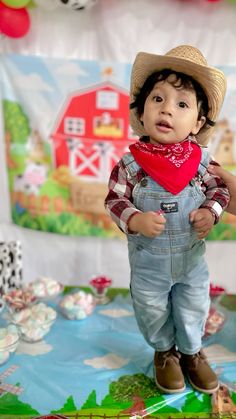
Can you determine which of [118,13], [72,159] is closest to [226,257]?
[72,159]

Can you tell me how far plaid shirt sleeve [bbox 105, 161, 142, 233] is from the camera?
1.27m

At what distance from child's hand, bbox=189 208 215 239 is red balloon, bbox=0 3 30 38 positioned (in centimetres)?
125

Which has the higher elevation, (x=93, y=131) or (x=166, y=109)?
(x=166, y=109)

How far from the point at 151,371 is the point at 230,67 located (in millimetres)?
1336

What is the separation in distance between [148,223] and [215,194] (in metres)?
0.25

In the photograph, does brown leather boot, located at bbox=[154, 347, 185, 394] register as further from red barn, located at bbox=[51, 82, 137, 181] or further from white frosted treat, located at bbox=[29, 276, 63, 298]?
→ red barn, located at bbox=[51, 82, 137, 181]

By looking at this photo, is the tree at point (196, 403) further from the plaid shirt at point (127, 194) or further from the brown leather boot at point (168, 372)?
the plaid shirt at point (127, 194)

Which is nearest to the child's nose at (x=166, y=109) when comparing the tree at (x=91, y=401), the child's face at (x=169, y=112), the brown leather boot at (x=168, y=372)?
the child's face at (x=169, y=112)

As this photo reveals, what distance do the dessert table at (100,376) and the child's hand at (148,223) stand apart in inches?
20.6

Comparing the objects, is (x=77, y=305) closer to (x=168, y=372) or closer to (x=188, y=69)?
(x=168, y=372)

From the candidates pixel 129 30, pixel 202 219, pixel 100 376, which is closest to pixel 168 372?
pixel 100 376

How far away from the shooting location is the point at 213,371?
1504 millimetres

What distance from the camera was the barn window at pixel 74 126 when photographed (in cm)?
225

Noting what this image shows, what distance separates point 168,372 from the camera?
145 centimetres
